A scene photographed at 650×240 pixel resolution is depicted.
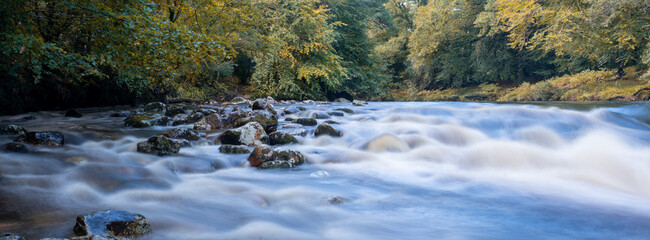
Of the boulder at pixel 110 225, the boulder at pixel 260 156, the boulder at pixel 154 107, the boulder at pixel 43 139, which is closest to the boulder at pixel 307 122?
the boulder at pixel 260 156

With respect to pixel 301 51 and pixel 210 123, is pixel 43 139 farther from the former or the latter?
pixel 301 51

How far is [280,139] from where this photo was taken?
20.4 ft

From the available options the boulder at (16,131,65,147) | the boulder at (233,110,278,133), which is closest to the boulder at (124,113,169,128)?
the boulder at (233,110,278,133)

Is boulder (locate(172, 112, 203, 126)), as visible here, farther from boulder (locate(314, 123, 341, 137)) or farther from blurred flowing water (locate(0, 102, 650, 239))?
boulder (locate(314, 123, 341, 137))

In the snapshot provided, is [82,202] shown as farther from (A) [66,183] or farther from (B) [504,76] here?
(B) [504,76]

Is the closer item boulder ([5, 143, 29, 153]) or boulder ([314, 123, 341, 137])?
boulder ([5, 143, 29, 153])

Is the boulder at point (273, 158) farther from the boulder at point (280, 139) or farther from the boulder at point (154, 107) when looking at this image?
the boulder at point (154, 107)

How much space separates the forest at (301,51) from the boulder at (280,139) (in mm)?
1961

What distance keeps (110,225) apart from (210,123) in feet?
18.0

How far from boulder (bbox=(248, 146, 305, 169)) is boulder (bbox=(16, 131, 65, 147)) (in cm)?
276

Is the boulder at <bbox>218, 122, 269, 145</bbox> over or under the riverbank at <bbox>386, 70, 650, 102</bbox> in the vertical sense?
under

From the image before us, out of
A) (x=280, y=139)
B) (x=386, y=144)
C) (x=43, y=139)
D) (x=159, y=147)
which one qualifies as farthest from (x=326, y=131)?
(x=43, y=139)

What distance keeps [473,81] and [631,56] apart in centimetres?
1324

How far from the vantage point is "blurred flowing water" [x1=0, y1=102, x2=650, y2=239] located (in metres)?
2.83
